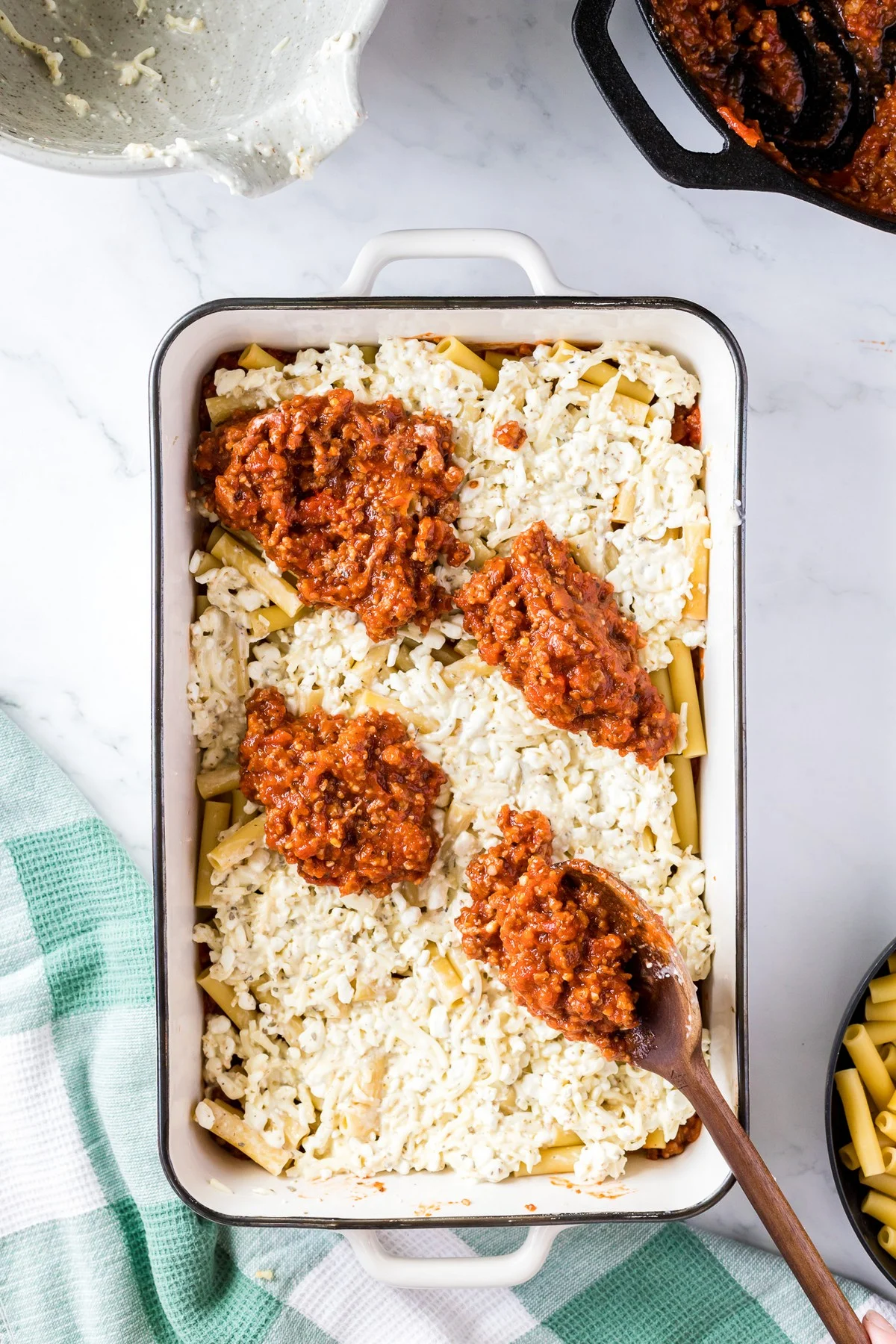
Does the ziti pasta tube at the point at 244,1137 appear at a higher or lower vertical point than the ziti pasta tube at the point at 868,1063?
lower

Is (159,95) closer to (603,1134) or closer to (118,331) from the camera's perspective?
(118,331)

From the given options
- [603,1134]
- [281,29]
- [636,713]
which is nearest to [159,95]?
[281,29]

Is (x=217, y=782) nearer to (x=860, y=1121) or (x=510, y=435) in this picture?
(x=510, y=435)

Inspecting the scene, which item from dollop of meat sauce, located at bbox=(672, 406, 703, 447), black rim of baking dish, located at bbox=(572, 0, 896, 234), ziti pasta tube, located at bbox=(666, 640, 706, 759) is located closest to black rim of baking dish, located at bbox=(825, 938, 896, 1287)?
ziti pasta tube, located at bbox=(666, 640, 706, 759)

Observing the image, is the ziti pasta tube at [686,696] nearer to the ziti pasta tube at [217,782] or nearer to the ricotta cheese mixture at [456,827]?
the ricotta cheese mixture at [456,827]

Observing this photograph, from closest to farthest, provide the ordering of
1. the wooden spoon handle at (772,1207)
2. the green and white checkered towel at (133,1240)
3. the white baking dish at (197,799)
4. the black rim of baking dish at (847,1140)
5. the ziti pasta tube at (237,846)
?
the wooden spoon handle at (772,1207)
the white baking dish at (197,799)
the ziti pasta tube at (237,846)
the black rim of baking dish at (847,1140)
the green and white checkered towel at (133,1240)

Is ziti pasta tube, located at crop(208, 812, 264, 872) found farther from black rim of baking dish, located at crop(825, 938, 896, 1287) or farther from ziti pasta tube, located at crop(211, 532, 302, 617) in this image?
black rim of baking dish, located at crop(825, 938, 896, 1287)

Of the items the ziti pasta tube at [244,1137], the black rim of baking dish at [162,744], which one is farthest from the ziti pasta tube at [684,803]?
the ziti pasta tube at [244,1137]
